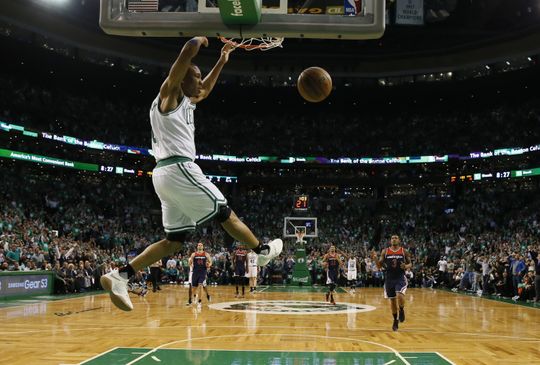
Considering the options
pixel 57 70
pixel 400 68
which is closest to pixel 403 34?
pixel 400 68

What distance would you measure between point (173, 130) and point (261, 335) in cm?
548

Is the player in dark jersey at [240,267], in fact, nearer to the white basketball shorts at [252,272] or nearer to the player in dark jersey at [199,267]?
the white basketball shorts at [252,272]

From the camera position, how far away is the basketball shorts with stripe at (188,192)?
4.51 metres

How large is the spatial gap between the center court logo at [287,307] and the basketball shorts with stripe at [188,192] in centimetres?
895

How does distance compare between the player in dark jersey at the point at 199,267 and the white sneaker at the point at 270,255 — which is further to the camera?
the player in dark jersey at the point at 199,267

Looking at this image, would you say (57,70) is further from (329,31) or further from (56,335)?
(329,31)

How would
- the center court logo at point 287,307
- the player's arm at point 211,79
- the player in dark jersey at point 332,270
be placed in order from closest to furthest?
the player's arm at point 211,79 < the center court logo at point 287,307 < the player in dark jersey at point 332,270

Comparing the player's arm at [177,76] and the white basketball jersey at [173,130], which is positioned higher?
the player's arm at [177,76]

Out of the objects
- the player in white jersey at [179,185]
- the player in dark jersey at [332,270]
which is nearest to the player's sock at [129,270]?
the player in white jersey at [179,185]

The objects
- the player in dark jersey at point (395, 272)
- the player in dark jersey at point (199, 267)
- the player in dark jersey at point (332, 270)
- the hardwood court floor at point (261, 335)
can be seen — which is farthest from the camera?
the player in dark jersey at point (332, 270)

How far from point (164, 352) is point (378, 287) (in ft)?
68.3

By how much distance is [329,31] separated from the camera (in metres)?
5.39

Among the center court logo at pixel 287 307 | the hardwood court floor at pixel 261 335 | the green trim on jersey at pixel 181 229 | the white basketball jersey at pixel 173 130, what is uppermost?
the white basketball jersey at pixel 173 130

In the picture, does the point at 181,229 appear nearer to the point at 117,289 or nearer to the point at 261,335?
the point at 117,289
